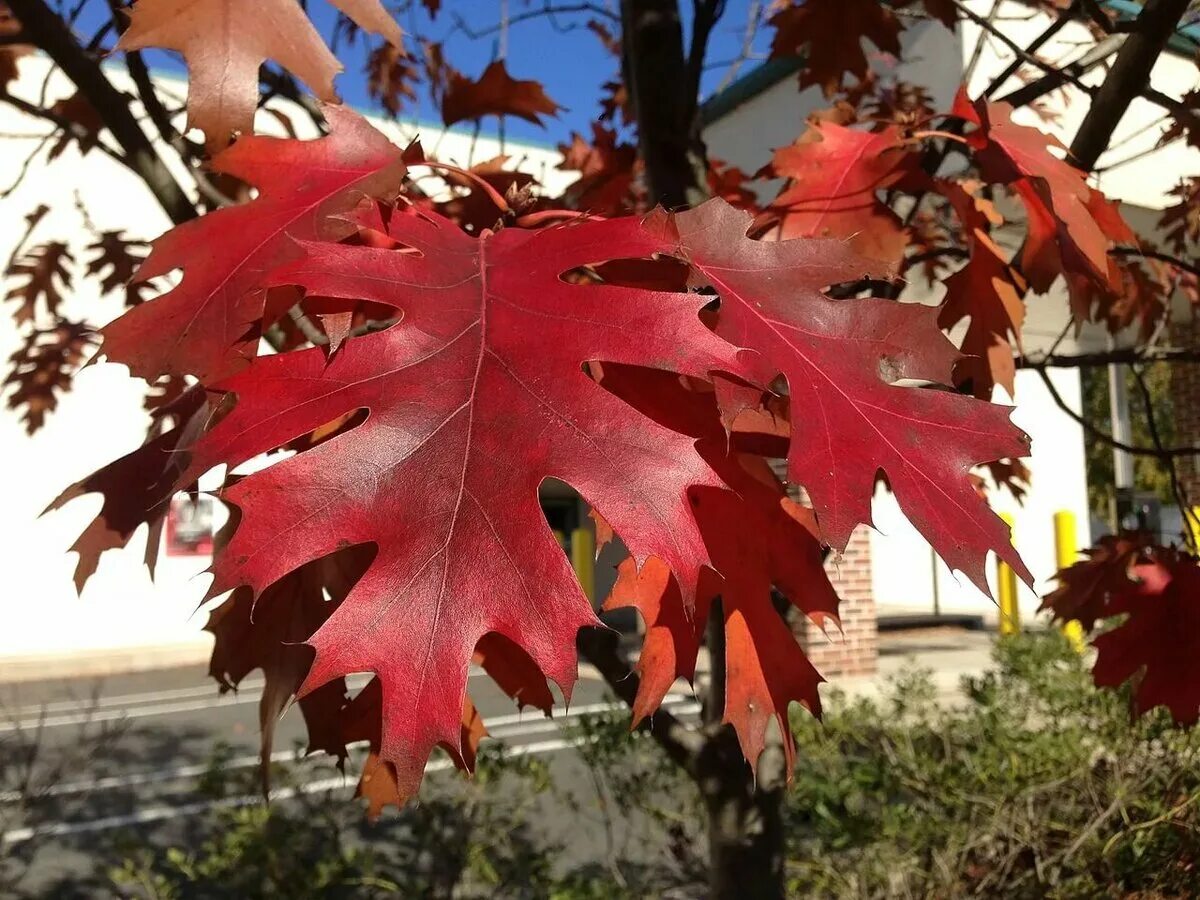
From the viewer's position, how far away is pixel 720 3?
1.97 metres

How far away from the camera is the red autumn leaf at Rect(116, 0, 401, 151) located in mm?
962

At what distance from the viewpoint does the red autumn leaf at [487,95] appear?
1.95 m

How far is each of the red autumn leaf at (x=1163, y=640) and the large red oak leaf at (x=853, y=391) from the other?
0.87 m

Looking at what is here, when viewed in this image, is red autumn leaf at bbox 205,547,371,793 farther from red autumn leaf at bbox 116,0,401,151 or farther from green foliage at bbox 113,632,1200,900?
green foliage at bbox 113,632,1200,900

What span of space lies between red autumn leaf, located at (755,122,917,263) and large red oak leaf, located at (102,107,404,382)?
1.83 ft

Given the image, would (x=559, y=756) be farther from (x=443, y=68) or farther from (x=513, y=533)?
(x=513, y=533)

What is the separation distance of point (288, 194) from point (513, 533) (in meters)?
0.49

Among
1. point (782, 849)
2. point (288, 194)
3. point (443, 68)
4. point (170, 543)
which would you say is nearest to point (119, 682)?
point (170, 543)

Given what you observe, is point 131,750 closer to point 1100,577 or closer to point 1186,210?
point 1100,577

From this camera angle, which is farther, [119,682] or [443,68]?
[119,682]

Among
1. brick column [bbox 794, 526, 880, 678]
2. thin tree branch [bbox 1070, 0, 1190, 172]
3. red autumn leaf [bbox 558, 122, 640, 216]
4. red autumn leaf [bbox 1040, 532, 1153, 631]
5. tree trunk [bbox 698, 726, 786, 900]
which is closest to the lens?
thin tree branch [bbox 1070, 0, 1190, 172]

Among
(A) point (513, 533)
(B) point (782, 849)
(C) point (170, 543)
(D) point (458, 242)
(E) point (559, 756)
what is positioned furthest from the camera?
(C) point (170, 543)

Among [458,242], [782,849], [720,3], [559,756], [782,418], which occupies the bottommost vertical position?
[559,756]

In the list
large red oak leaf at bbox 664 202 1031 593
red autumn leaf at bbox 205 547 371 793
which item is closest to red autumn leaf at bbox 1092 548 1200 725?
large red oak leaf at bbox 664 202 1031 593
